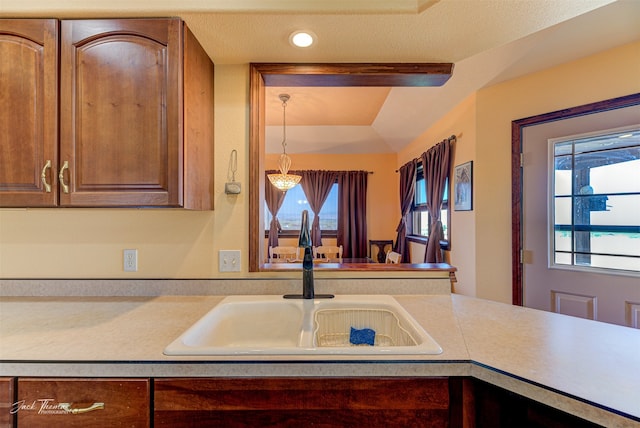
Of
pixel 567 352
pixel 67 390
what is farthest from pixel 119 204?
pixel 567 352

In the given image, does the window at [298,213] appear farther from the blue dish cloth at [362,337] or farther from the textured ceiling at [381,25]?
the blue dish cloth at [362,337]

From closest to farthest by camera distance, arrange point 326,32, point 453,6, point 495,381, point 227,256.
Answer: point 495,381 < point 453,6 < point 326,32 < point 227,256

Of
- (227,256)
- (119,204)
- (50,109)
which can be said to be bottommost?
(227,256)

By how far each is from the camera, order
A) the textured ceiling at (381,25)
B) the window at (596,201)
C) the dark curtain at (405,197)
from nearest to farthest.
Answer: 1. the textured ceiling at (381,25)
2. the window at (596,201)
3. the dark curtain at (405,197)

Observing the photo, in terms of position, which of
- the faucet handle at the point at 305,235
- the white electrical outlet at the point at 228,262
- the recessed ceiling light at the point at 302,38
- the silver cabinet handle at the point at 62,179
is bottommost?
the white electrical outlet at the point at 228,262

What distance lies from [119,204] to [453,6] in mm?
1473

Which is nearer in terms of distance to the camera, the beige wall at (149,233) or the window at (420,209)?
the beige wall at (149,233)

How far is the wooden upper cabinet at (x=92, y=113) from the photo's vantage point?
1063 mm

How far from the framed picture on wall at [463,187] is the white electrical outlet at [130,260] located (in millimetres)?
2564

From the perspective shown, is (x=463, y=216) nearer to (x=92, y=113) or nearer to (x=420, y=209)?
(x=420, y=209)

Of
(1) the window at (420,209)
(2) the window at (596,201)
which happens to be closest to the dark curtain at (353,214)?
(1) the window at (420,209)

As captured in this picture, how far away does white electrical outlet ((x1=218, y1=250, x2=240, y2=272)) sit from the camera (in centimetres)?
138

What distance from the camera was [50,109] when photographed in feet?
3.48

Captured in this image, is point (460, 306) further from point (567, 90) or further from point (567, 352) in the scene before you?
point (567, 90)
